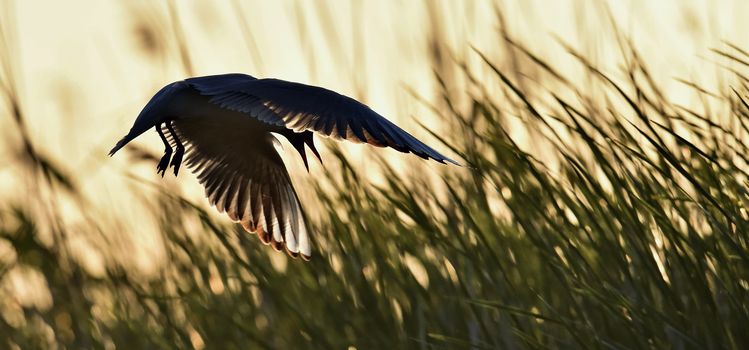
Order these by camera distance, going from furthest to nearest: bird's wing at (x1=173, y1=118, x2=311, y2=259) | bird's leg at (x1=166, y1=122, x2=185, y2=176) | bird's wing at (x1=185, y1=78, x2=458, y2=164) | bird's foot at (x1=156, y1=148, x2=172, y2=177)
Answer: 1. bird's wing at (x1=173, y1=118, x2=311, y2=259)
2. bird's leg at (x1=166, y1=122, x2=185, y2=176)
3. bird's foot at (x1=156, y1=148, x2=172, y2=177)
4. bird's wing at (x1=185, y1=78, x2=458, y2=164)

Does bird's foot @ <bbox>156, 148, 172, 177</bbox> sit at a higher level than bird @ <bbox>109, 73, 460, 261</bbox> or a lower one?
lower

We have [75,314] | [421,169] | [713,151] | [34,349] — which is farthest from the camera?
[34,349]

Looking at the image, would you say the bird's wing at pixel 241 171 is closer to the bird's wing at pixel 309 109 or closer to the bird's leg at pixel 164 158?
the bird's leg at pixel 164 158

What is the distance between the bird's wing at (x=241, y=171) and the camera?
252 cm

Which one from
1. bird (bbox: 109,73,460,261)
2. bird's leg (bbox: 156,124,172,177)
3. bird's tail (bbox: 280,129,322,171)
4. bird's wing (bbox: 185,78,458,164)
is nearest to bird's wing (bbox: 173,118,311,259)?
bird (bbox: 109,73,460,261)

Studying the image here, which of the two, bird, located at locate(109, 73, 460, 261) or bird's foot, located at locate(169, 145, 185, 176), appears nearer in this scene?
bird, located at locate(109, 73, 460, 261)

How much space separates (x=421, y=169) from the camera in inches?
90.0

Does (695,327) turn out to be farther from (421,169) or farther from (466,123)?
(421,169)

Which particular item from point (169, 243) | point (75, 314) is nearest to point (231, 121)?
point (169, 243)

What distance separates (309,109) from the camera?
1.87 m

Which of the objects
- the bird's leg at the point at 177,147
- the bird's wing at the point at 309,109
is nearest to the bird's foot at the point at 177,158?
the bird's leg at the point at 177,147

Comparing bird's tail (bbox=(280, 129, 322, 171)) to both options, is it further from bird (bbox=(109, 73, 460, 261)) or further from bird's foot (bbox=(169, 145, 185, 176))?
bird's foot (bbox=(169, 145, 185, 176))

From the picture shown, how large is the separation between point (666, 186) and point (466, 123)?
34 cm

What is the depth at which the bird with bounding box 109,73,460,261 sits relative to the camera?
1793mm
